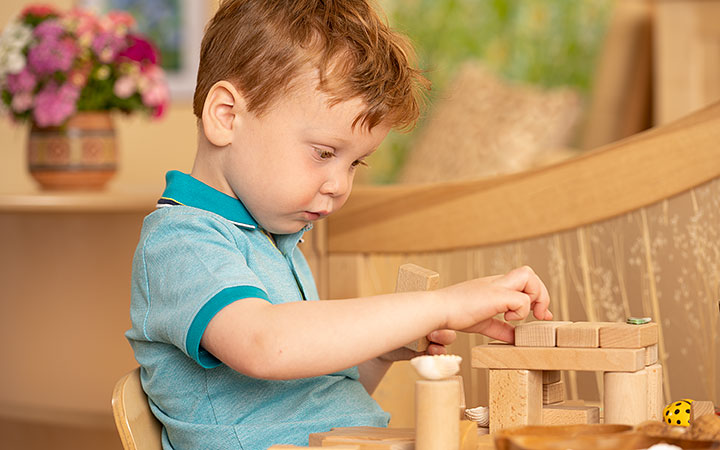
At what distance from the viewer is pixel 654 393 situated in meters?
0.70

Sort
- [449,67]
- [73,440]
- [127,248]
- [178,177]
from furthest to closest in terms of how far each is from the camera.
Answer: [449,67] < [73,440] < [127,248] < [178,177]

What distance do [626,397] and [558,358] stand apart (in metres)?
0.06

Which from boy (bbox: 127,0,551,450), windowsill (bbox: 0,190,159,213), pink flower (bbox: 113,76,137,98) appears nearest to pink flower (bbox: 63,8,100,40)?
pink flower (bbox: 113,76,137,98)

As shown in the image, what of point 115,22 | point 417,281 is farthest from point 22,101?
point 417,281

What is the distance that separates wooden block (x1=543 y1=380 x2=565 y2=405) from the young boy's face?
263mm

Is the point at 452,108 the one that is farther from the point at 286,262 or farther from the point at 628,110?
the point at 286,262

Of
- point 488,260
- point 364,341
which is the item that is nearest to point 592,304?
point 488,260

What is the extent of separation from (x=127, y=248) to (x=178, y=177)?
3.47 ft

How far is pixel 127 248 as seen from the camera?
6.11ft

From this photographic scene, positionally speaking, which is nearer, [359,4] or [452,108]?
[359,4]

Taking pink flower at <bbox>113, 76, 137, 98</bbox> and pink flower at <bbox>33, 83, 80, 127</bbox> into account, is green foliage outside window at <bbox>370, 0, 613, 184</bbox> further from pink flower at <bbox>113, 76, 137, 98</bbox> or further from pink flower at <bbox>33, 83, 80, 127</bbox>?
pink flower at <bbox>33, 83, 80, 127</bbox>

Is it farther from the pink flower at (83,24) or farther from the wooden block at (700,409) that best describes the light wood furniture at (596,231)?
the pink flower at (83,24)

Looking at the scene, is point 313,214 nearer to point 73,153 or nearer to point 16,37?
point 73,153

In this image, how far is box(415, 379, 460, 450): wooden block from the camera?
0.60m
